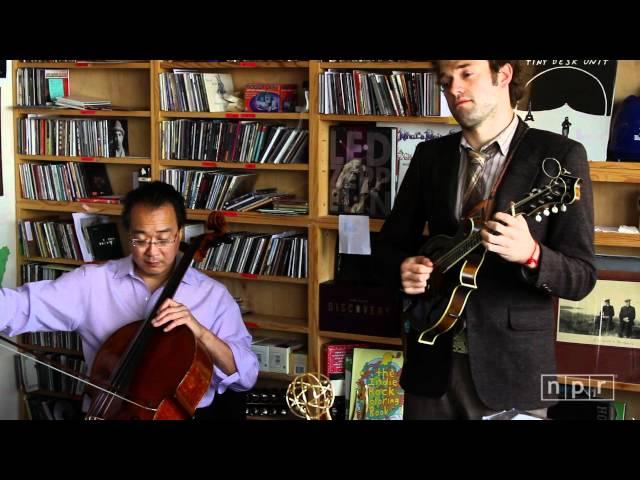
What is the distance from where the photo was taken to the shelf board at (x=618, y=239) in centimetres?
306

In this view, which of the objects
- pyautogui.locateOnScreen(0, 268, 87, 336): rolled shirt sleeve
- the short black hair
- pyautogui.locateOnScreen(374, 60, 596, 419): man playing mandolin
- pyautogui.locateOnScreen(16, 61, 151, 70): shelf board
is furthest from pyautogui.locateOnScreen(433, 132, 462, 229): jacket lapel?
pyautogui.locateOnScreen(16, 61, 151, 70): shelf board

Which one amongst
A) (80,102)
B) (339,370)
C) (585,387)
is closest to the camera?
(585,387)

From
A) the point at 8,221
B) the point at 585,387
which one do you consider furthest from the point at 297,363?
the point at 8,221

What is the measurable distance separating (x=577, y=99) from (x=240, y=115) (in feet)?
4.81

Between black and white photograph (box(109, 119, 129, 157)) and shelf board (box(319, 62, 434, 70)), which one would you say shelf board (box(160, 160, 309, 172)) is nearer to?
black and white photograph (box(109, 119, 129, 157))

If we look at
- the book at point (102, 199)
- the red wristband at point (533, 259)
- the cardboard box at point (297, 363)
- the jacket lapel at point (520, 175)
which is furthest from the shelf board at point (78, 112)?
the red wristband at point (533, 259)

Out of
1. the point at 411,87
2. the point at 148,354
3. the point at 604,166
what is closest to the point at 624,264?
the point at 604,166

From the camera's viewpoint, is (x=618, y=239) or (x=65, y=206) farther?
(x=65, y=206)

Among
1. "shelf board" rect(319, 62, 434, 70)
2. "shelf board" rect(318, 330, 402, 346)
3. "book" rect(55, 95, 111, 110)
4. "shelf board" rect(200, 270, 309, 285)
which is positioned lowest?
"shelf board" rect(318, 330, 402, 346)

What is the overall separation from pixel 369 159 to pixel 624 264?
1131mm

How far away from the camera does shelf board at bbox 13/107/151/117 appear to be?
3910 mm

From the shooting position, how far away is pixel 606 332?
315 cm

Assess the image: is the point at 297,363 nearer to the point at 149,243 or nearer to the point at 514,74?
the point at 149,243

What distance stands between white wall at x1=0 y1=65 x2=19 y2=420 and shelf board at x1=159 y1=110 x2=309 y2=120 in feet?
3.02
